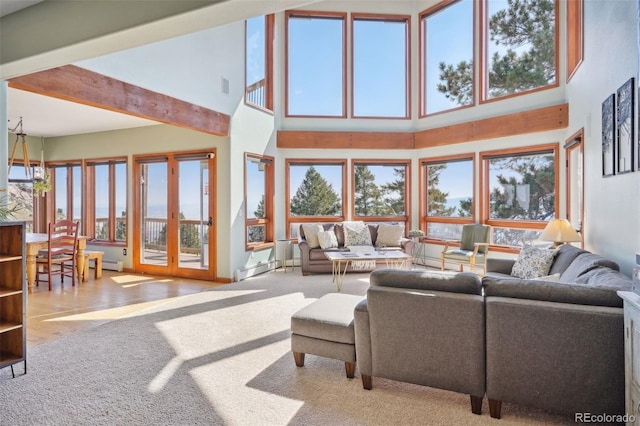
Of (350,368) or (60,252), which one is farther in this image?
(60,252)

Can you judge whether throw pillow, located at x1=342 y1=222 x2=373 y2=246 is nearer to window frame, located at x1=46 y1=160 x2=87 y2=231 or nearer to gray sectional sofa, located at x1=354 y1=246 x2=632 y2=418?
gray sectional sofa, located at x1=354 y1=246 x2=632 y2=418

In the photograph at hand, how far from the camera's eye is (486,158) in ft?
22.2

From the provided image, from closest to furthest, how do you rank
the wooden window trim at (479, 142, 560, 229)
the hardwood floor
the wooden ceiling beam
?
the wooden ceiling beam → the hardwood floor → the wooden window trim at (479, 142, 560, 229)

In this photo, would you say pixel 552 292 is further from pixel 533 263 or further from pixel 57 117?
pixel 57 117

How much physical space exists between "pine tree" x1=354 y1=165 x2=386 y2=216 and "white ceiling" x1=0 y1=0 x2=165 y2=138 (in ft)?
13.9

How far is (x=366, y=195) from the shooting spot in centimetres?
787

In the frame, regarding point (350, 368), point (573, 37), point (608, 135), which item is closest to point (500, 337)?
point (350, 368)

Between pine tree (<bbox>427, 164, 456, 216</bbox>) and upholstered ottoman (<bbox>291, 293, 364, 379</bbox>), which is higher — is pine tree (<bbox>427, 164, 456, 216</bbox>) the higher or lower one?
the higher one

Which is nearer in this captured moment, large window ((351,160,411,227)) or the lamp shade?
the lamp shade

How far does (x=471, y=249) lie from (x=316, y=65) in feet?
16.6

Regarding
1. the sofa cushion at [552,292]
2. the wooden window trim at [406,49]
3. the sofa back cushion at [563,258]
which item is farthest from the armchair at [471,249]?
the sofa cushion at [552,292]

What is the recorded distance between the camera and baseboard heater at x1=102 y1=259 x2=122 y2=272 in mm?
6804

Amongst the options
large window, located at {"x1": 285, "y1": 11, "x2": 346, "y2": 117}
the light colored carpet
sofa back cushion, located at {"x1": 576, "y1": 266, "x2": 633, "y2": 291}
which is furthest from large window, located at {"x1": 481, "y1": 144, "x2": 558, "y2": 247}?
the light colored carpet

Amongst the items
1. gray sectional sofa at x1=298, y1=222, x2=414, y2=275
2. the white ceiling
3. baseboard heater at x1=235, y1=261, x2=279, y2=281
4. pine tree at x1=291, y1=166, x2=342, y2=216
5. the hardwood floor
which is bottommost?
the hardwood floor
